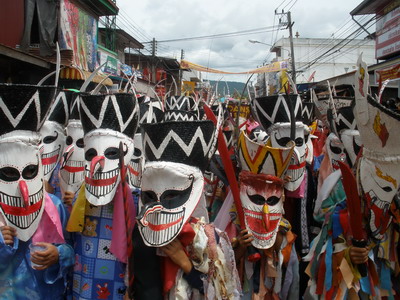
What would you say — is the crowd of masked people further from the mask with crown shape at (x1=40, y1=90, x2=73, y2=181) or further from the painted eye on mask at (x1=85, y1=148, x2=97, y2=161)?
the mask with crown shape at (x1=40, y1=90, x2=73, y2=181)

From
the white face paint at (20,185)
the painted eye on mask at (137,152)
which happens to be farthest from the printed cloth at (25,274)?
the painted eye on mask at (137,152)

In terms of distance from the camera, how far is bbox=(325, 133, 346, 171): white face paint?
3.56 meters

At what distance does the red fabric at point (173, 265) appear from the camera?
1.83 metres

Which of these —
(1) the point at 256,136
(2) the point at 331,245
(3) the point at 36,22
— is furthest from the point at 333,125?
(3) the point at 36,22

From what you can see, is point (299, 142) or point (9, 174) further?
point (299, 142)

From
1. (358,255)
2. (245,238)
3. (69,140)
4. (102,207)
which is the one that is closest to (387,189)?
(358,255)

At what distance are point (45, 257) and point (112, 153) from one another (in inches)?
29.2

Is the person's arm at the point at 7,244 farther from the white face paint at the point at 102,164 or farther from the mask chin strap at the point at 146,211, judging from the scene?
the mask chin strap at the point at 146,211

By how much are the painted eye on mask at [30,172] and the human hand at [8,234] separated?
0.97ft

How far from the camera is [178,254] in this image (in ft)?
5.94

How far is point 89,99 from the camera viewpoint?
2.30 metres

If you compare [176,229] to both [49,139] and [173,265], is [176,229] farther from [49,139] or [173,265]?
[49,139]

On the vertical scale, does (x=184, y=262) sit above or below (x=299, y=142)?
below

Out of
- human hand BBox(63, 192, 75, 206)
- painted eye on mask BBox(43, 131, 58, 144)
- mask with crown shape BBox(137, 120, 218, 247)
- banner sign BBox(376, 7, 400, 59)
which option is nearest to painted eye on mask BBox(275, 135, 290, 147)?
mask with crown shape BBox(137, 120, 218, 247)
